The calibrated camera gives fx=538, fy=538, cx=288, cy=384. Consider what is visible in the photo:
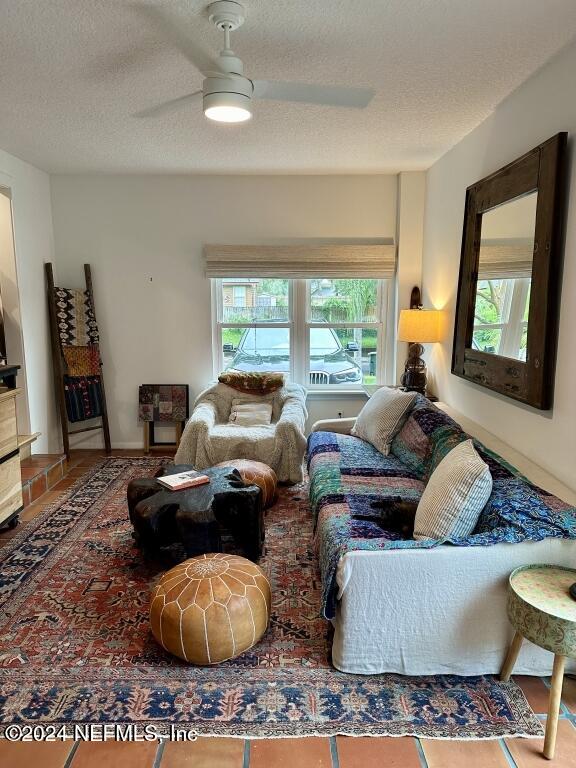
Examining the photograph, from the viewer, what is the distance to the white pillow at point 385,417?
3.49m

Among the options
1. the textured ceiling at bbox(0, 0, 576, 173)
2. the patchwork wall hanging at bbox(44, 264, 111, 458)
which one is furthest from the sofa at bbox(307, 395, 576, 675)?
the patchwork wall hanging at bbox(44, 264, 111, 458)

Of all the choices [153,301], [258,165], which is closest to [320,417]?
[153,301]

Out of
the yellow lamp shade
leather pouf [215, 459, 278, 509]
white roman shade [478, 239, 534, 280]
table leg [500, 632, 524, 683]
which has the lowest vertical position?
table leg [500, 632, 524, 683]

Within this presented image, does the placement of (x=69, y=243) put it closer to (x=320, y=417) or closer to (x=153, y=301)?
(x=153, y=301)

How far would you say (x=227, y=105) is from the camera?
1.97m

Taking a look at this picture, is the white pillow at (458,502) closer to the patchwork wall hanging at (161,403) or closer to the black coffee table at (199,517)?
the black coffee table at (199,517)

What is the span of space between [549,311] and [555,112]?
87 centimetres

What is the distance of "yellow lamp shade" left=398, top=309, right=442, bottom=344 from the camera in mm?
4008

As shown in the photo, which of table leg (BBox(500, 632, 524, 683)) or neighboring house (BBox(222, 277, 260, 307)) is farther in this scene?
neighboring house (BBox(222, 277, 260, 307))

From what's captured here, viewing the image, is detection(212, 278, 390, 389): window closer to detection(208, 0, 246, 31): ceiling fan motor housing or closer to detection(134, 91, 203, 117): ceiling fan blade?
detection(134, 91, 203, 117): ceiling fan blade

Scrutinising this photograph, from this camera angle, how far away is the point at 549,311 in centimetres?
231

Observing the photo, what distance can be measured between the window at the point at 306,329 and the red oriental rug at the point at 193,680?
2.50 metres

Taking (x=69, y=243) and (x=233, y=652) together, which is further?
(x=69, y=243)

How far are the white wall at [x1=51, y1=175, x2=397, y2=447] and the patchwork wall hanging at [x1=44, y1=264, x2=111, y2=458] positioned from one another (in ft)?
0.51
